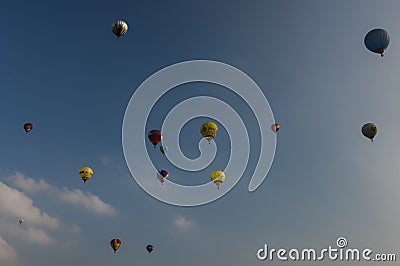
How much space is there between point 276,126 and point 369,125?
51.8 ft

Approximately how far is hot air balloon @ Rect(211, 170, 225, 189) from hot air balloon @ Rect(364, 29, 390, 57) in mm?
31347

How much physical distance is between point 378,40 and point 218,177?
109 feet

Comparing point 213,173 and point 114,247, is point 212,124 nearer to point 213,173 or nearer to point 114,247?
point 213,173

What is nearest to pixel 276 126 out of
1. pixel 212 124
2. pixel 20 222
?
pixel 212 124

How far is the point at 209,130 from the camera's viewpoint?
64.9 m

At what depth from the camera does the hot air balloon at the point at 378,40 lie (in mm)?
52969

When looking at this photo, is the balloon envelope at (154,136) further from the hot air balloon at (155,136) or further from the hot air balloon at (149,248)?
the hot air balloon at (149,248)


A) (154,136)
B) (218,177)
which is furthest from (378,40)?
(154,136)

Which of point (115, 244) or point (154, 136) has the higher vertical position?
point (154, 136)

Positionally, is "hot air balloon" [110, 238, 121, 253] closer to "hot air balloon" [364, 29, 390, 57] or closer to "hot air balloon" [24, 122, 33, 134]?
"hot air balloon" [24, 122, 33, 134]

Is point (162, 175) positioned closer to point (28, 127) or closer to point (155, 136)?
point (155, 136)

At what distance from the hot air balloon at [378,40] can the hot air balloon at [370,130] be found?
12.8 metres

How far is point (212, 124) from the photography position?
65.5m

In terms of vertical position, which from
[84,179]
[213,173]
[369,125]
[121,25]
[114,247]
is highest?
[121,25]
